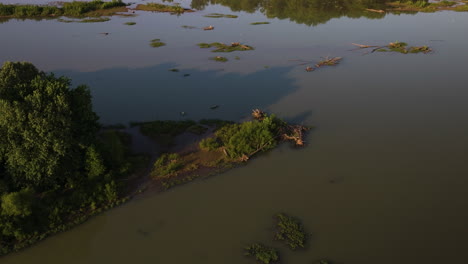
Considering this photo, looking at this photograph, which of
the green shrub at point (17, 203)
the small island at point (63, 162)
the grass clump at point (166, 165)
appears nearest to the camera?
the green shrub at point (17, 203)

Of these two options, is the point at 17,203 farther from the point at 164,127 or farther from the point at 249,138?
the point at 249,138

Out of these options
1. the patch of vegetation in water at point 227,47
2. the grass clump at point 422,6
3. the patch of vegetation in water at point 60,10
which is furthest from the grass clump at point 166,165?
the grass clump at point 422,6

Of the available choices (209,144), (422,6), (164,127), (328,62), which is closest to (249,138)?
(209,144)

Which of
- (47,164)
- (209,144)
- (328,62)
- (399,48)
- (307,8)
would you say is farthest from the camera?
(307,8)

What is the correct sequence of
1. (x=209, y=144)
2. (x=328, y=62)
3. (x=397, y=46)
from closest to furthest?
(x=209, y=144), (x=328, y=62), (x=397, y=46)

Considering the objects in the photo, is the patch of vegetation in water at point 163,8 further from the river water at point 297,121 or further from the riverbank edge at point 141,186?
the riverbank edge at point 141,186
